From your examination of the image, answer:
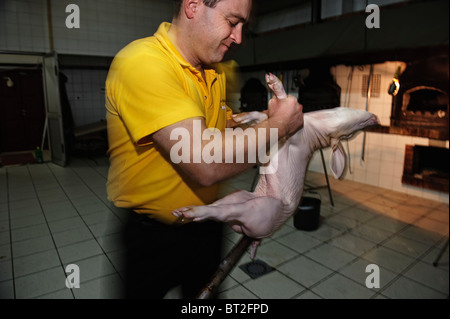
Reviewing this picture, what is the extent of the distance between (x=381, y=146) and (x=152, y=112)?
4.44 meters

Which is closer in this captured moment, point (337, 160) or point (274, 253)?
point (337, 160)

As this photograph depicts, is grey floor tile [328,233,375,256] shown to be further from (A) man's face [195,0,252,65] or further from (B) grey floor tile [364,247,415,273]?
(A) man's face [195,0,252,65]

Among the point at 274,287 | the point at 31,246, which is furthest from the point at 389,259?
the point at 31,246

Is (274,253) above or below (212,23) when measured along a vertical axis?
below

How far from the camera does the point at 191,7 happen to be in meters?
0.68

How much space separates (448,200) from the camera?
3.96 metres

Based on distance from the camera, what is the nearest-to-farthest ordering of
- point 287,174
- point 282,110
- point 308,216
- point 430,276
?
point 282,110, point 287,174, point 430,276, point 308,216

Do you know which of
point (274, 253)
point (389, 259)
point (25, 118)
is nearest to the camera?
point (389, 259)

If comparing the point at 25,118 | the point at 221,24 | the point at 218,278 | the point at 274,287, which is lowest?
the point at 274,287

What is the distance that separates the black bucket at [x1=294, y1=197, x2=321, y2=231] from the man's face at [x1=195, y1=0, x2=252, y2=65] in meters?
2.73

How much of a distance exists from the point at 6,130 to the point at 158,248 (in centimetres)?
662

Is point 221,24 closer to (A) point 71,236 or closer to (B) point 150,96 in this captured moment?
(B) point 150,96

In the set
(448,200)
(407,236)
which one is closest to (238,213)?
(407,236)
